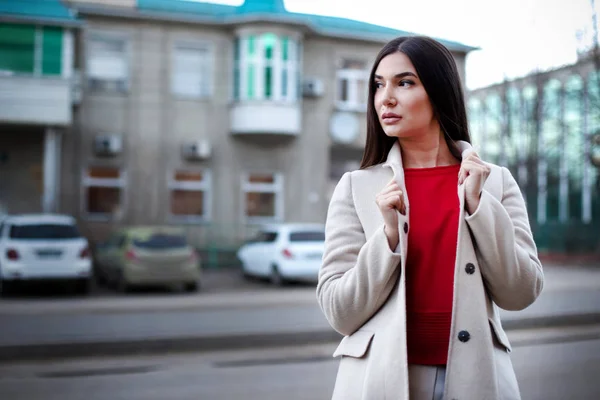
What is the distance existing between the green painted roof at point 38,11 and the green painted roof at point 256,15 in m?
2.63

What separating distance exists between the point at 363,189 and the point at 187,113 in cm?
2387

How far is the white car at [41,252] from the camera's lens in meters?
16.4

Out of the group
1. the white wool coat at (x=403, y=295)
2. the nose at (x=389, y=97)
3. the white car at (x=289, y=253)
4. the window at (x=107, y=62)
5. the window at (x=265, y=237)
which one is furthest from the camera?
the window at (x=107, y=62)

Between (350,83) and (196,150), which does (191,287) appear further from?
(350,83)

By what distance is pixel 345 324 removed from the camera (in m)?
2.05

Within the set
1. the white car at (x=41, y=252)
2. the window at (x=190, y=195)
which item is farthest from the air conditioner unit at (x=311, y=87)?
the white car at (x=41, y=252)

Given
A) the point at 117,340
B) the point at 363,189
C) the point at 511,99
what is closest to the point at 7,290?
the point at 117,340

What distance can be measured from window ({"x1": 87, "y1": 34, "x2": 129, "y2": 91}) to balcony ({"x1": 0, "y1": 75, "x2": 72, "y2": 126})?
1643 mm

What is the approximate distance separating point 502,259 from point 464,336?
215 millimetres

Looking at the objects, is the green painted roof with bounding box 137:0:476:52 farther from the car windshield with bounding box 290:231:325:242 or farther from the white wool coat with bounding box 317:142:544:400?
the white wool coat with bounding box 317:142:544:400

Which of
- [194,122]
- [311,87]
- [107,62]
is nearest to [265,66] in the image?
[311,87]

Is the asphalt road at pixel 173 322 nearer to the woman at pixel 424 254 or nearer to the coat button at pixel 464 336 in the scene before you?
the woman at pixel 424 254

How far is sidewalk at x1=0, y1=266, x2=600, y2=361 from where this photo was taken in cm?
945

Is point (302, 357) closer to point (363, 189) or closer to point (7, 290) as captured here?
point (363, 189)
